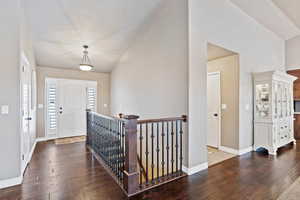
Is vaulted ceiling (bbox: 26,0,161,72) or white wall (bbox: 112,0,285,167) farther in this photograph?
vaulted ceiling (bbox: 26,0,161,72)

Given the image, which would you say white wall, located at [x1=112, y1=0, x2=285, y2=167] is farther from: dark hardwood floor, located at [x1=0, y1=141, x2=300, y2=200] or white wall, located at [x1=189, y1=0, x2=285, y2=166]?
dark hardwood floor, located at [x1=0, y1=141, x2=300, y2=200]

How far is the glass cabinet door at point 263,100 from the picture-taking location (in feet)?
13.1

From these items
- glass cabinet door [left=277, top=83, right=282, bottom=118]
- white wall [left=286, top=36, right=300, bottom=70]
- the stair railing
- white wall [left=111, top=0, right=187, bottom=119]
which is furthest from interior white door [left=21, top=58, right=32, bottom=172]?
white wall [left=286, top=36, right=300, bottom=70]

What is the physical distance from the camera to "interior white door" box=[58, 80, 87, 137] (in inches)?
222

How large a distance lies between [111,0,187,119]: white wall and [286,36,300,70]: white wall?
17.1ft

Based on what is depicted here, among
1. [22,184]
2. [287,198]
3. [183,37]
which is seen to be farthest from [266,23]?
[22,184]

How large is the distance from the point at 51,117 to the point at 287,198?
6.21 metres

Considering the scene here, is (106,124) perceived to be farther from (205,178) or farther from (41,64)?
(41,64)

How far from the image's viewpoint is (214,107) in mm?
4469

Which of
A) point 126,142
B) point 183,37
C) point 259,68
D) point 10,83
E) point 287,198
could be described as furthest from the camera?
point 259,68

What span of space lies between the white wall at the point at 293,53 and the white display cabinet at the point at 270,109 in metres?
1.88

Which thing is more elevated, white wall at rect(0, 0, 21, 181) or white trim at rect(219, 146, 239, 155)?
white wall at rect(0, 0, 21, 181)

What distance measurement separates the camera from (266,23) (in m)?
4.50

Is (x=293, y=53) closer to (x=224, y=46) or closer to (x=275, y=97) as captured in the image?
(x=275, y=97)
